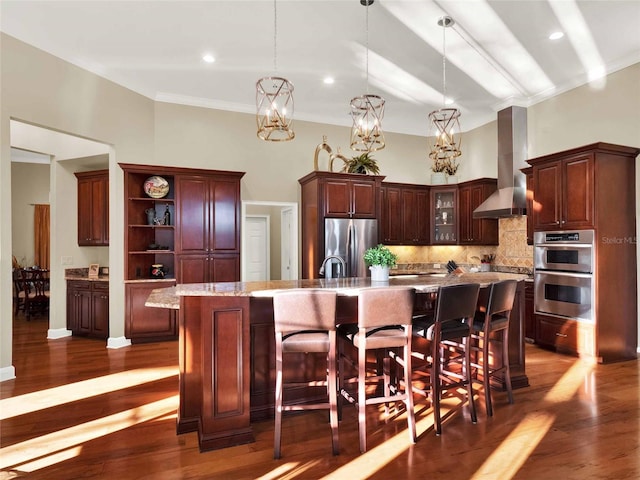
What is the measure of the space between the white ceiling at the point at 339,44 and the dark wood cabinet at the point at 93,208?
1.54 m

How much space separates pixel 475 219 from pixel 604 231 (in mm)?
2239

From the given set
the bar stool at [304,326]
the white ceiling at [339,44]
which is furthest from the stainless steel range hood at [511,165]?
the bar stool at [304,326]

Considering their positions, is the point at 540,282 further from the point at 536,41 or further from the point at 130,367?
the point at 130,367

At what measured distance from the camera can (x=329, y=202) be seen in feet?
19.1

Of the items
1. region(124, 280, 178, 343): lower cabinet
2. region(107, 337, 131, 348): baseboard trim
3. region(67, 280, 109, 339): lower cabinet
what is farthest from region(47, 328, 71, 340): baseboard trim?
region(124, 280, 178, 343): lower cabinet

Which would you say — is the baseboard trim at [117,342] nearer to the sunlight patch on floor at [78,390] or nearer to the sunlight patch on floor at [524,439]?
the sunlight patch on floor at [78,390]

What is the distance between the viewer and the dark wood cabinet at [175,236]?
5.38 meters

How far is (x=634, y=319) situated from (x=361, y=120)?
13.4ft

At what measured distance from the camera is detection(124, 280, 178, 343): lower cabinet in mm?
5316

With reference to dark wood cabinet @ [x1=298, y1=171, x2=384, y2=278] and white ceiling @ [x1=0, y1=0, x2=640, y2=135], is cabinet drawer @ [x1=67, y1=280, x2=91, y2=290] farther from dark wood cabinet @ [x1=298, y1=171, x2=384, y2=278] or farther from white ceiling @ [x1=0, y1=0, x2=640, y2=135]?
dark wood cabinet @ [x1=298, y1=171, x2=384, y2=278]

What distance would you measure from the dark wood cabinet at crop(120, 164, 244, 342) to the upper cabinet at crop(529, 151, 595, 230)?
4.11 m

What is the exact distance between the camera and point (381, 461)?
2381 mm

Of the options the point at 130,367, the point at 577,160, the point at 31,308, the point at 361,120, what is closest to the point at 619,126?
the point at 577,160

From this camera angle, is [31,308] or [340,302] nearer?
[340,302]
